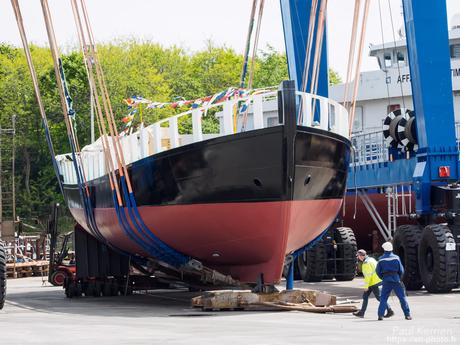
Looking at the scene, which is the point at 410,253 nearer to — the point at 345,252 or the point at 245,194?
the point at 345,252

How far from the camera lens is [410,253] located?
24656 millimetres

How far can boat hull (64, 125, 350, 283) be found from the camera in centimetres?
1972

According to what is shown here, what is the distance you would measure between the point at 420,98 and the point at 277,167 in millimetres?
6628

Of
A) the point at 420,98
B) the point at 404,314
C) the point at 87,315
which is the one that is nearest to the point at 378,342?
the point at 404,314

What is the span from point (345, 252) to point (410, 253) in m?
5.61

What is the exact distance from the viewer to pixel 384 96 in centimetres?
3850

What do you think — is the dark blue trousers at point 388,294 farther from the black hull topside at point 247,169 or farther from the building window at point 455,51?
the building window at point 455,51

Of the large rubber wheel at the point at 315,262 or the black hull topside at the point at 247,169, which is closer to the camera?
the black hull topside at the point at 247,169

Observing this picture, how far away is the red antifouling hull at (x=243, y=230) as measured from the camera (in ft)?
65.5

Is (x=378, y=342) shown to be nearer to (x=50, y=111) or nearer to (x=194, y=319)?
(x=194, y=319)

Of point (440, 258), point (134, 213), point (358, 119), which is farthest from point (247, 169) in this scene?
point (358, 119)

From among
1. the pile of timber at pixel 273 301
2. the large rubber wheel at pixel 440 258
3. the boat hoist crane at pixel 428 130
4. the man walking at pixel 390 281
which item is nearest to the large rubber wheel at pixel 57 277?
the boat hoist crane at pixel 428 130

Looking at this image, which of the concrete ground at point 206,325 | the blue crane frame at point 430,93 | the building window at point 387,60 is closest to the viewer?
the concrete ground at point 206,325

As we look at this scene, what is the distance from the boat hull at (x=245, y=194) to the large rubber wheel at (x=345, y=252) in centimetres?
824
